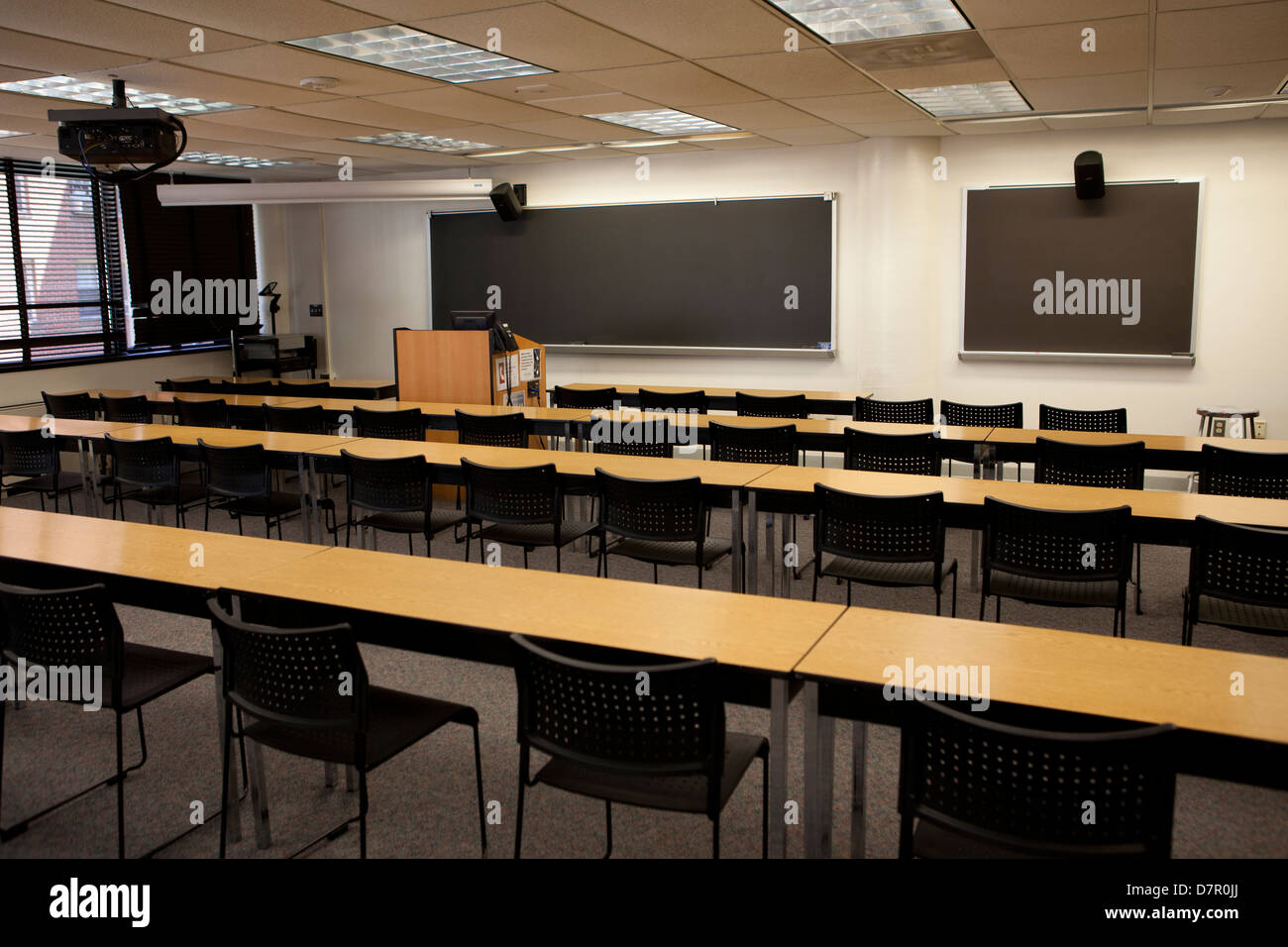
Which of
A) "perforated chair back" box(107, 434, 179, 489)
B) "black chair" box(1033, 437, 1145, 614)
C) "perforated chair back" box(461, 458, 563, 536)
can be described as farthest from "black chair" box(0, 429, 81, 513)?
"black chair" box(1033, 437, 1145, 614)

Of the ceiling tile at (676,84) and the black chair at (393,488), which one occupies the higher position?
the ceiling tile at (676,84)

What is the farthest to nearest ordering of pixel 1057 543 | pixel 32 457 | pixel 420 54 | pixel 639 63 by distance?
pixel 32 457, pixel 639 63, pixel 420 54, pixel 1057 543

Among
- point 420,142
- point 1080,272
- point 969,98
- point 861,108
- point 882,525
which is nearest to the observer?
point 882,525

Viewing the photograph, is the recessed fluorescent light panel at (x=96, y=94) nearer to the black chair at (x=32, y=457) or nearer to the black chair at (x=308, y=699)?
the black chair at (x=32, y=457)

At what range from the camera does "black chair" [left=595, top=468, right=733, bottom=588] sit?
13.7 feet

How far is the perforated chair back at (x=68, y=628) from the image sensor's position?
277cm

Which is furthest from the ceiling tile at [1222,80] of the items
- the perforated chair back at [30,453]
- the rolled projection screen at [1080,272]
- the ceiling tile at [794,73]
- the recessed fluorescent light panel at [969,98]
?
the perforated chair back at [30,453]

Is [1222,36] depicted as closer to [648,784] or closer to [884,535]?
[884,535]

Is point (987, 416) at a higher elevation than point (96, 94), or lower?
lower

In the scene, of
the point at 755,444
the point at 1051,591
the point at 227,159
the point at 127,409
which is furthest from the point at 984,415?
the point at 227,159

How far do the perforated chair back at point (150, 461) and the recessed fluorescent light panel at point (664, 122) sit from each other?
3.50 m

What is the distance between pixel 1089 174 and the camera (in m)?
7.29

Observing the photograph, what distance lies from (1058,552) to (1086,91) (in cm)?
350
